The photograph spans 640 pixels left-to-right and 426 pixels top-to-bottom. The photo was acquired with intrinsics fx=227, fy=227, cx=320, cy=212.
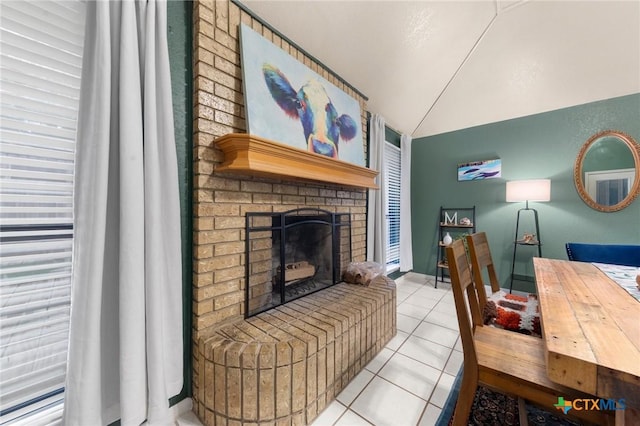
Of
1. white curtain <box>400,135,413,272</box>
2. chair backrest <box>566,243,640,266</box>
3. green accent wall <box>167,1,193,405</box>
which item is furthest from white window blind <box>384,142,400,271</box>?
green accent wall <box>167,1,193,405</box>

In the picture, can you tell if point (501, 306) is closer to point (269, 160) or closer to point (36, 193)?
point (269, 160)

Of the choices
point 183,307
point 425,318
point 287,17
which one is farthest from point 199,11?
point 425,318

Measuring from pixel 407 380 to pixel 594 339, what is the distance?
1197 millimetres

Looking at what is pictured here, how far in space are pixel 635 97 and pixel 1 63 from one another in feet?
16.8

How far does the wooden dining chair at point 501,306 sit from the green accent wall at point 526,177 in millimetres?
1921

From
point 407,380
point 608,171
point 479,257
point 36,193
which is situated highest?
point 608,171

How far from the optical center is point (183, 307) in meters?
1.31

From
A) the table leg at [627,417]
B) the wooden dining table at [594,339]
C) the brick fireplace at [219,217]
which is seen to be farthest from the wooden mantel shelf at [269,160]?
the table leg at [627,417]

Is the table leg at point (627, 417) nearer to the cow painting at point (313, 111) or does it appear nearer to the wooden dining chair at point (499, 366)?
the wooden dining chair at point (499, 366)

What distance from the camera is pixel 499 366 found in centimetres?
96

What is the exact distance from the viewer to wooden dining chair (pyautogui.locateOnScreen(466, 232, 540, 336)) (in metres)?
1.33

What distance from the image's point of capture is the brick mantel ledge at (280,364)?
113 centimetres

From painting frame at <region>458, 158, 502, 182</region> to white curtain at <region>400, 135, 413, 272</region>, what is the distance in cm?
78

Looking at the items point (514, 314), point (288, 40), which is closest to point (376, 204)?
point (514, 314)
